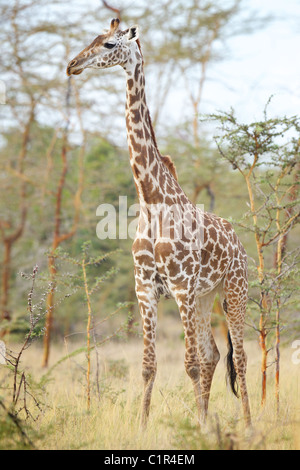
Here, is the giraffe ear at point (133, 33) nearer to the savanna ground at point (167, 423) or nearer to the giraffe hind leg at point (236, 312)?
the giraffe hind leg at point (236, 312)

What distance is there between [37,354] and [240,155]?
8.07m

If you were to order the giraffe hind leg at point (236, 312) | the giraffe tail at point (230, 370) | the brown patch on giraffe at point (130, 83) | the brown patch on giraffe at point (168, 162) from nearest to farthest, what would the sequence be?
the brown patch on giraffe at point (130, 83), the brown patch on giraffe at point (168, 162), the giraffe hind leg at point (236, 312), the giraffe tail at point (230, 370)

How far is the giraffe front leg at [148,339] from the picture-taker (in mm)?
4742

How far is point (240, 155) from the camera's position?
6266 mm

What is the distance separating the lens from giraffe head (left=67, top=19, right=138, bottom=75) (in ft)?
15.1

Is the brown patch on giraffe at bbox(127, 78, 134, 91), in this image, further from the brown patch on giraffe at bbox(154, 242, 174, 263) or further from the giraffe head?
the brown patch on giraffe at bbox(154, 242, 174, 263)

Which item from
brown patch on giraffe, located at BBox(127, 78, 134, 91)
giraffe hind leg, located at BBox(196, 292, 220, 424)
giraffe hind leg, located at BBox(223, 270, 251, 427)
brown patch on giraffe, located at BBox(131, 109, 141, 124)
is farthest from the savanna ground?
brown patch on giraffe, located at BBox(127, 78, 134, 91)

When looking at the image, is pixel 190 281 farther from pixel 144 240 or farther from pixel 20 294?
pixel 20 294

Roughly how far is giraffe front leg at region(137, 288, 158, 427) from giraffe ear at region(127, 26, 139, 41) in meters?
2.25

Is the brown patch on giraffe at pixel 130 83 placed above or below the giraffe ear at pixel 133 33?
below

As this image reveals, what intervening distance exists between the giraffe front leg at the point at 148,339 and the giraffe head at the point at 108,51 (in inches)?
80.0

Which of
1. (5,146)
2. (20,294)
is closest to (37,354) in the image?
(20,294)

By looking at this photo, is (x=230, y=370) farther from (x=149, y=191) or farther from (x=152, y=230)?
(x=149, y=191)

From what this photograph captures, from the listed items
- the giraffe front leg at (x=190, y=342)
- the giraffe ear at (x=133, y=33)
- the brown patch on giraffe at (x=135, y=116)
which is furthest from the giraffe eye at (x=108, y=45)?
the giraffe front leg at (x=190, y=342)
